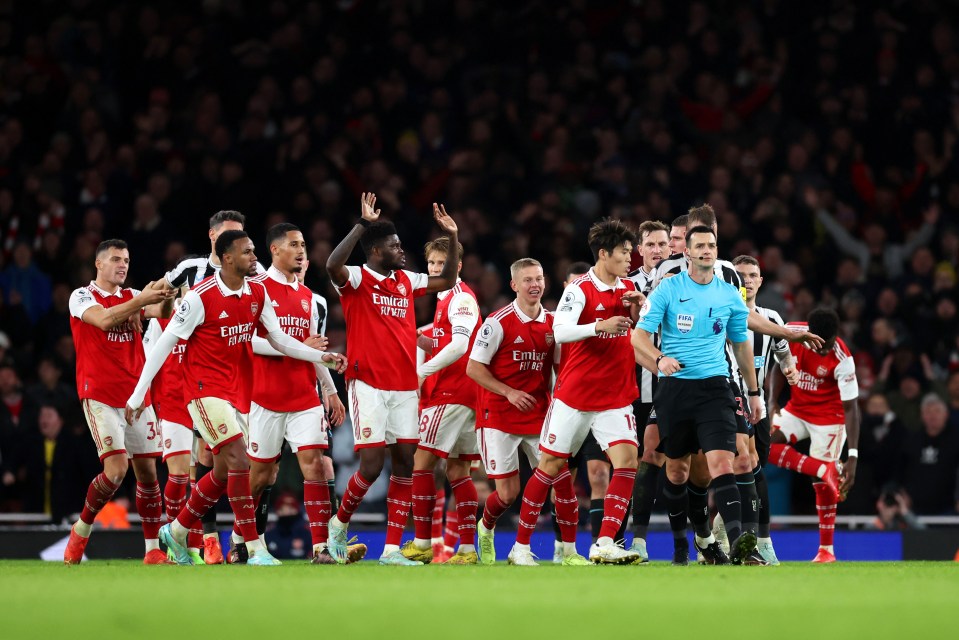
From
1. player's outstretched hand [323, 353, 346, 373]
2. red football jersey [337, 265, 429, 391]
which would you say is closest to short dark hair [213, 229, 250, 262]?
red football jersey [337, 265, 429, 391]

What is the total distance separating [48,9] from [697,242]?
13.7 meters

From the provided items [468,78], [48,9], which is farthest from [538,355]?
[48,9]

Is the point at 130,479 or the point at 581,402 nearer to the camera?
the point at 581,402

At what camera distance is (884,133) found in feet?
66.5

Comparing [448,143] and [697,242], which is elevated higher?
[448,143]

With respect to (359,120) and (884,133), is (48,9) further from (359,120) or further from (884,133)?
(884,133)

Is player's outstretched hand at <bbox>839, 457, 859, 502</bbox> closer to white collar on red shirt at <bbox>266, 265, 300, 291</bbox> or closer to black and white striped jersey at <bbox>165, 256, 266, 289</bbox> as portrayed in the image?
white collar on red shirt at <bbox>266, 265, 300, 291</bbox>

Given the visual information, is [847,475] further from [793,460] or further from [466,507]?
[466,507]

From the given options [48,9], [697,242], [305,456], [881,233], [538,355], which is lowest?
[305,456]

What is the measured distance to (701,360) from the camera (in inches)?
407

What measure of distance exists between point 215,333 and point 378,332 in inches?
49.7

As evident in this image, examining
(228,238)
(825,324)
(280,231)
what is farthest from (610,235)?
(825,324)

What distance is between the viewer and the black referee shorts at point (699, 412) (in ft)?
33.5

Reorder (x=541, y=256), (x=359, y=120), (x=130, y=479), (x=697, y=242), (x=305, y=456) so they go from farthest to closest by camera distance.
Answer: (x=359, y=120)
(x=541, y=256)
(x=130, y=479)
(x=305, y=456)
(x=697, y=242)
